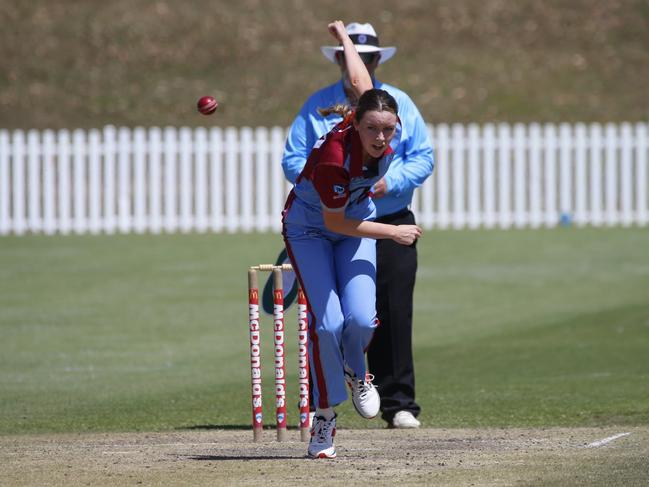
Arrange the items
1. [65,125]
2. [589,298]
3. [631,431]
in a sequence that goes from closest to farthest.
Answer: [631,431], [589,298], [65,125]

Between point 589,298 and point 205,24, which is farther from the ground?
point 205,24

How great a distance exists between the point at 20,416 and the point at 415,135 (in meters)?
3.46

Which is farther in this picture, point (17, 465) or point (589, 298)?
point (589, 298)

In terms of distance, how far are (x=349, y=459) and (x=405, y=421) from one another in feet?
5.76

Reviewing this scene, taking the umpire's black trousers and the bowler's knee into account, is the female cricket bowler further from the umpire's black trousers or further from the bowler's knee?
the umpire's black trousers

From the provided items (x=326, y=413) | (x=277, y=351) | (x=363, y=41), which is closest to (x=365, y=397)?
(x=326, y=413)

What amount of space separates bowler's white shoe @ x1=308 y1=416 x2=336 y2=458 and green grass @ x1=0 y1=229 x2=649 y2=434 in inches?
80.8

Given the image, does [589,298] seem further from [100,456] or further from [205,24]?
[205,24]

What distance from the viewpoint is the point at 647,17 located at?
36.6 meters

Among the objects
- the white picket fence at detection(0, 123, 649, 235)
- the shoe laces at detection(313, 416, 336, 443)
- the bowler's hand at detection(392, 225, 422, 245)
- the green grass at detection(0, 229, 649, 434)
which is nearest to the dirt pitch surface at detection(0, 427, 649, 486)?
the shoe laces at detection(313, 416, 336, 443)

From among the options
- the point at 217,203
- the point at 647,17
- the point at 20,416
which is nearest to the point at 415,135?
the point at 20,416

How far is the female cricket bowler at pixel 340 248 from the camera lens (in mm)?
7039

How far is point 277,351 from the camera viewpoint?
26.4 ft

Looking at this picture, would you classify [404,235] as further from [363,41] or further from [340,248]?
[363,41]
